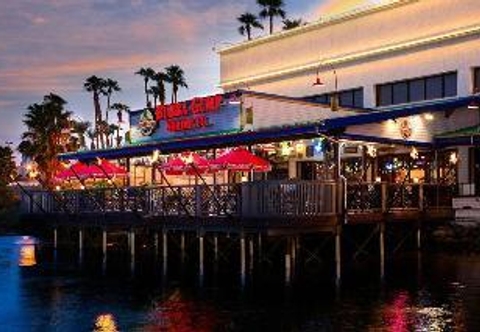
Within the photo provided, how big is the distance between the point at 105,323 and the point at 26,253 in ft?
96.8

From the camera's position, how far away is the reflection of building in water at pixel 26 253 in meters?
47.7

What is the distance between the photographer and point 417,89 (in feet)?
152

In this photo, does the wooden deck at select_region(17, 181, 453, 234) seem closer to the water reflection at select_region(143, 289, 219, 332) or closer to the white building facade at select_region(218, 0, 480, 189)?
the white building facade at select_region(218, 0, 480, 189)

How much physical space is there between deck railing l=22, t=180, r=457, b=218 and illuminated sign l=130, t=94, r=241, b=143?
4818mm

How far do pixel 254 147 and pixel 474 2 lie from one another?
1479cm

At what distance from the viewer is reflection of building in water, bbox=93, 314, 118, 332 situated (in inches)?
1015

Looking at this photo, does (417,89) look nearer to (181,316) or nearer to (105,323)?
(181,316)

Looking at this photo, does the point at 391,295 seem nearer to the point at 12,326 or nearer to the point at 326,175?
the point at 326,175

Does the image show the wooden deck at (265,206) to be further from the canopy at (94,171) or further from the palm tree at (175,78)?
the palm tree at (175,78)

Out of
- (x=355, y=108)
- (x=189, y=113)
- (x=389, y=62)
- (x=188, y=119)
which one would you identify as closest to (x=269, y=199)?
(x=355, y=108)

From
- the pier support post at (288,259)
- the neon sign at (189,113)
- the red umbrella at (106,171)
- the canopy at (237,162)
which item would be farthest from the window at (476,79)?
the red umbrella at (106,171)

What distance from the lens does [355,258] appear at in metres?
37.7

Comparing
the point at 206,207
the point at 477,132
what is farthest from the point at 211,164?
the point at 477,132

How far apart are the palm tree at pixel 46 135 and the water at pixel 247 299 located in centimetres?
4226
